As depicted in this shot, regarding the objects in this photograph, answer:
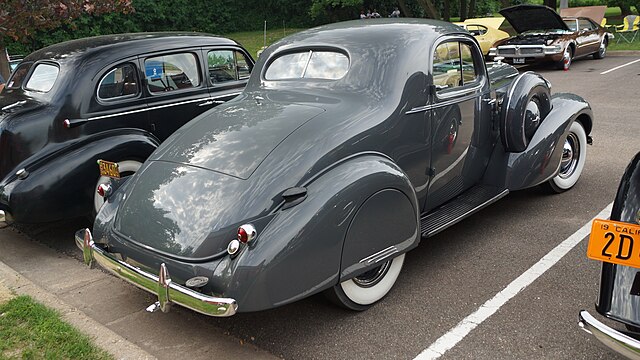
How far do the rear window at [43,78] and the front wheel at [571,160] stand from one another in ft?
16.5

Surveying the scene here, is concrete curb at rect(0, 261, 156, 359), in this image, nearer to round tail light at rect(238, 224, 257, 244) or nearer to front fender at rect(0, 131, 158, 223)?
front fender at rect(0, 131, 158, 223)

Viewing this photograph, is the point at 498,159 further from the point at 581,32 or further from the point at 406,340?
the point at 581,32

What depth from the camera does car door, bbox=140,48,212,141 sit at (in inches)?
216

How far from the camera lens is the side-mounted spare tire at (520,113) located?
180 inches

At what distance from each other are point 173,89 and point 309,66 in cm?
218

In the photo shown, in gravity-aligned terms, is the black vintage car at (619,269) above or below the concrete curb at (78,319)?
above

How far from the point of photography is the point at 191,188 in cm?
325

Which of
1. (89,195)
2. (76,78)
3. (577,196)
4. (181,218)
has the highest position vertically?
(76,78)

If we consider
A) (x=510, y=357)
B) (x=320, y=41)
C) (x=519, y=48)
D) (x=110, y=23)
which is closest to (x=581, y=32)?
(x=519, y=48)

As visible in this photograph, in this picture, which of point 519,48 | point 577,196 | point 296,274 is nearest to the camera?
point 296,274

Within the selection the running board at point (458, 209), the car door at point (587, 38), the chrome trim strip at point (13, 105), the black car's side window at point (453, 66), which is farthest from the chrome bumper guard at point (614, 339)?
the car door at point (587, 38)

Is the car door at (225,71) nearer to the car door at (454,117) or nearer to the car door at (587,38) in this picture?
the car door at (454,117)

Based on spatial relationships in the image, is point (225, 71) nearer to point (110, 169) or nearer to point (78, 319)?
point (110, 169)

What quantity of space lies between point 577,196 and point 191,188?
157 inches
